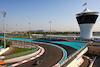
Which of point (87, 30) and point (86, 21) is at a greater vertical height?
point (86, 21)

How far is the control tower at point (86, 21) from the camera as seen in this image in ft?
134

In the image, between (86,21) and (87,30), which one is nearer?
(86,21)

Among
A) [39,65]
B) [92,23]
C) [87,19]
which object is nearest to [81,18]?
[87,19]

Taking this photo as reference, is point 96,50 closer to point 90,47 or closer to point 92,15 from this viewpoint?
point 90,47

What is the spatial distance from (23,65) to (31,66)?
1.57 meters

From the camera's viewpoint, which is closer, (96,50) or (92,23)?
(96,50)

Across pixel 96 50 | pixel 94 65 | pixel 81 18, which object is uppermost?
pixel 81 18

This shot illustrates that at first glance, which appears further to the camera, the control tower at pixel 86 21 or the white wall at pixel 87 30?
the white wall at pixel 87 30

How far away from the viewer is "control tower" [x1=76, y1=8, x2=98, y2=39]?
4074 centimetres

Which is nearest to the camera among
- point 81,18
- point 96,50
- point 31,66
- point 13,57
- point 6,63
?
point 31,66

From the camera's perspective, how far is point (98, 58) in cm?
2475

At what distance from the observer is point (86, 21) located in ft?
139

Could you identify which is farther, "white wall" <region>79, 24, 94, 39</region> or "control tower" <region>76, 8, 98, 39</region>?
"white wall" <region>79, 24, 94, 39</region>

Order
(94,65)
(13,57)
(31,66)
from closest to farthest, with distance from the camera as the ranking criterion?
(31,66) → (13,57) → (94,65)
